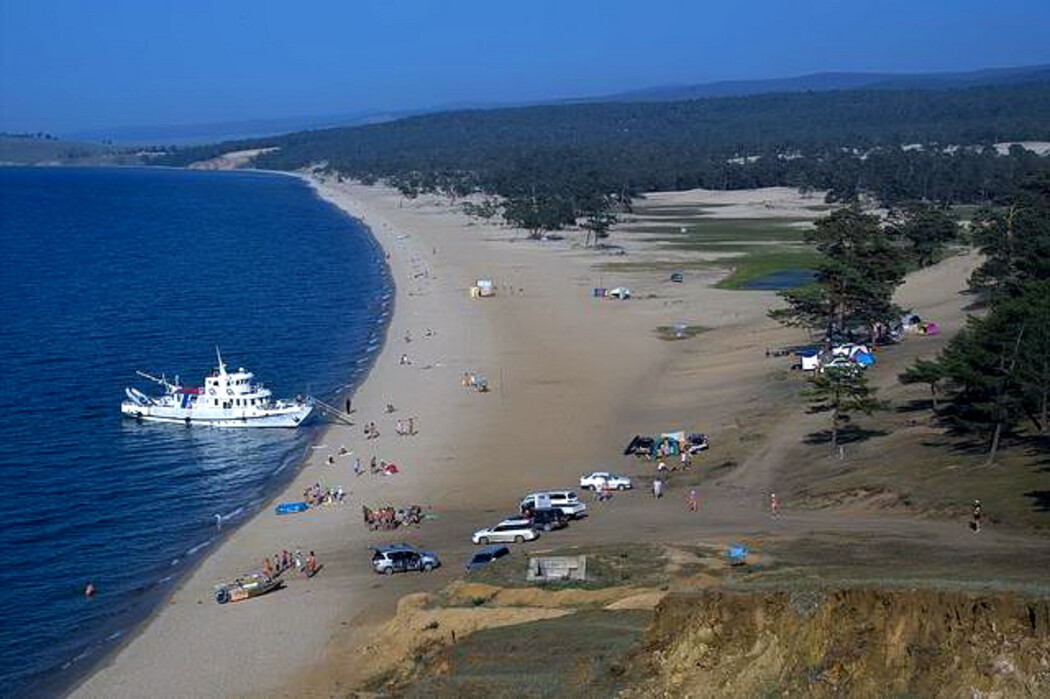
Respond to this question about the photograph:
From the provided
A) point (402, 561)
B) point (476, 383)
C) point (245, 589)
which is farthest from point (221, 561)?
point (476, 383)

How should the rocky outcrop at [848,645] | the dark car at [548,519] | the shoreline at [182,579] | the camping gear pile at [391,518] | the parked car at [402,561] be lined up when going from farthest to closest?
the camping gear pile at [391,518] → the dark car at [548,519] → the parked car at [402,561] → the shoreline at [182,579] → the rocky outcrop at [848,645]

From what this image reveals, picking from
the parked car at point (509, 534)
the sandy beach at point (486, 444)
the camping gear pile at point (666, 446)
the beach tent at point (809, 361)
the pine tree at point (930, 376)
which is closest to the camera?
the sandy beach at point (486, 444)

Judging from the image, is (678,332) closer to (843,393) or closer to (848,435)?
(843,393)

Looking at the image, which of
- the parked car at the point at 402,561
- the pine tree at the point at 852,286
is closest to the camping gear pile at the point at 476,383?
the pine tree at the point at 852,286

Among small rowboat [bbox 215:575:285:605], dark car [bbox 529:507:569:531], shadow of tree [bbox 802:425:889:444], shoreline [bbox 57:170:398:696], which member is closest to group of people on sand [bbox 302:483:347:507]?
shoreline [bbox 57:170:398:696]

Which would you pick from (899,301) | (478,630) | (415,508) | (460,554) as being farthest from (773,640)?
(899,301)

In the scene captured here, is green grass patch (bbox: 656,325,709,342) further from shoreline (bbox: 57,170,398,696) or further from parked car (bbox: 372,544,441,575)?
parked car (bbox: 372,544,441,575)

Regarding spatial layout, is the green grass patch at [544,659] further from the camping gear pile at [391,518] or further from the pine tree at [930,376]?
the pine tree at [930,376]

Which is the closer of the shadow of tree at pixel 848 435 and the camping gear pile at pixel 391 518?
the camping gear pile at pixel 391 518
